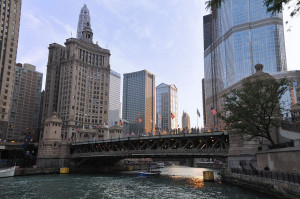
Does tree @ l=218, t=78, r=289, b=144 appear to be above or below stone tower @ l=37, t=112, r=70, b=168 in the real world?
above

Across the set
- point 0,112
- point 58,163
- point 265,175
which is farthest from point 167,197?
point 0,112

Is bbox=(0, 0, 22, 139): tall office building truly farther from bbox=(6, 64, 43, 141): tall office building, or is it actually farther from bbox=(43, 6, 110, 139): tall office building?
bbox=(6, 64, 43, 141): tall office building

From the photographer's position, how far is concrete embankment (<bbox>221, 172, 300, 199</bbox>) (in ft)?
80.9

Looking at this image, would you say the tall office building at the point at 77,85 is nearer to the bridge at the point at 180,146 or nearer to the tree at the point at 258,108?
the bridge at the point at 180,146

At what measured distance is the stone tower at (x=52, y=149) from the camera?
83375mm

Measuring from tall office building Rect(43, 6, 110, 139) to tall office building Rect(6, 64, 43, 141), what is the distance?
33.5m

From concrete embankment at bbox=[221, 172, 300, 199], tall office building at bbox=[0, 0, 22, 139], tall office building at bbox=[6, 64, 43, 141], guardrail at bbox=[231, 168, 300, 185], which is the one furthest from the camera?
tall office building at bbox=[6, 64, 43, 141]

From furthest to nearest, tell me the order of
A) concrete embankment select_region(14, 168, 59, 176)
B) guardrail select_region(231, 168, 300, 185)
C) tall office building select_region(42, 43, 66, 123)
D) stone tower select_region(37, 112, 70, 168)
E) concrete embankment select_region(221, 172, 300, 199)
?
tall office building select_region(42, 43, 66, 123), stone tower select_region(37, 112, 70, 168), concrete embankment select_region(14, 168, 59, 176), guardrail select_region(231, 168, 300, 185), concrete embankment select_region(221, 172, 300, 199)

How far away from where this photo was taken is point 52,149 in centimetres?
8544

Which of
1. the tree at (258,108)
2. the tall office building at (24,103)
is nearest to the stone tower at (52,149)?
the tree at (258,108)

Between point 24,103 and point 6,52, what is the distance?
255ft

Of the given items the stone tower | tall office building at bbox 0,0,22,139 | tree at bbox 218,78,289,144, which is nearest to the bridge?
the stone tower

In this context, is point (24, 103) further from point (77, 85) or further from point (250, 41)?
point (250, 41)

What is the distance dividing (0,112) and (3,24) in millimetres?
40259
